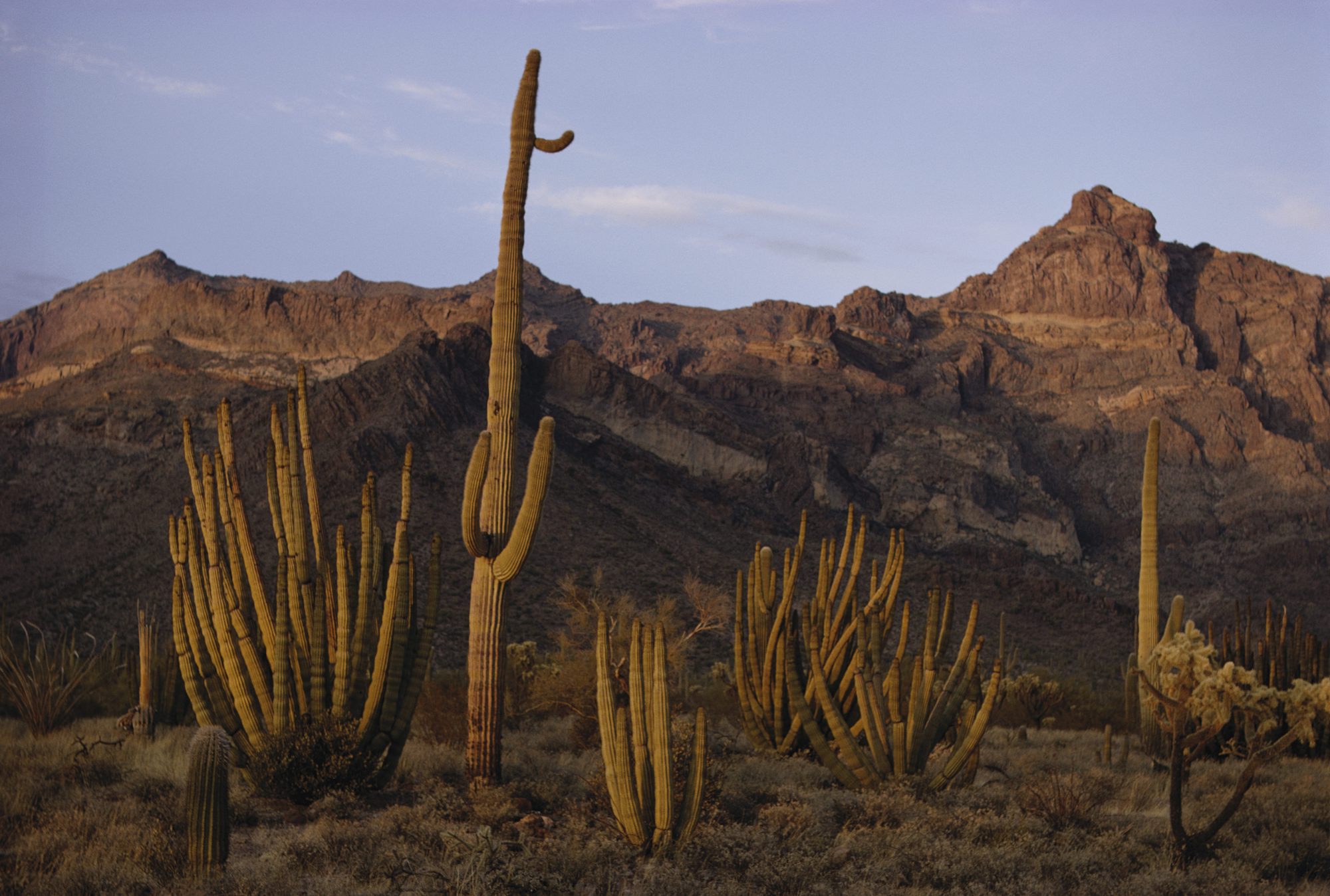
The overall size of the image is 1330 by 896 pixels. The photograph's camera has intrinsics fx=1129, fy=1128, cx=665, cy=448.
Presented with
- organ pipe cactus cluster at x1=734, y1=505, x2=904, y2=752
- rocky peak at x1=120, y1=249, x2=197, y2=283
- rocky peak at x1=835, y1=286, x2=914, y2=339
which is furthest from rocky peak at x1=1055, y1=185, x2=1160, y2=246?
organ pipe cactus cluster at x1=734, y1=505, x2=904, y2=752

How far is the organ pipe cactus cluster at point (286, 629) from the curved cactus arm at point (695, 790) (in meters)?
2.85

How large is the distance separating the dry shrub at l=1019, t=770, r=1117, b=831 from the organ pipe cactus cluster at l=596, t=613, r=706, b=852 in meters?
3.51

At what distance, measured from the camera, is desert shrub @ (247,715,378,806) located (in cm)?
938

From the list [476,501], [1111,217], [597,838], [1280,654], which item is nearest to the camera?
[597,838]

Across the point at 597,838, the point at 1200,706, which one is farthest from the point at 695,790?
the point at 1200,706

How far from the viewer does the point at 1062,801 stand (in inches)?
392

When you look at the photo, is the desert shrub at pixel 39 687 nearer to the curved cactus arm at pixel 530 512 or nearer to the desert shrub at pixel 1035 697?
the curved cactus arm at pixel 530 512

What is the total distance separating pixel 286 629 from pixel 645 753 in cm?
329

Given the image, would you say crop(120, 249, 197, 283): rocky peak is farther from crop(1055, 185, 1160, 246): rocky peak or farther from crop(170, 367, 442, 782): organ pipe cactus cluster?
crop(170, 367, 442, 782): organ pipe cactus cluster

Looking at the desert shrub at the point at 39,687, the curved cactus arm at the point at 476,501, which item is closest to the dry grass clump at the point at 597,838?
the desert shrub at the point at 39,687

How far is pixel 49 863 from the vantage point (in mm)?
7629

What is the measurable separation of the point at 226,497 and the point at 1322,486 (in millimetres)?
88288

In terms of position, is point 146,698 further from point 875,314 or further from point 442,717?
point 875,314

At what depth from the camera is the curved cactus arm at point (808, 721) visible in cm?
1057
